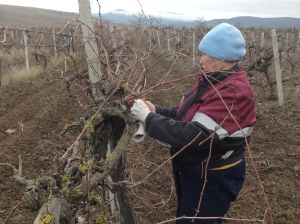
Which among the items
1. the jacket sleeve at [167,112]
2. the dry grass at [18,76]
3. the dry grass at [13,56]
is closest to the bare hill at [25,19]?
the dry grass at [13,56]

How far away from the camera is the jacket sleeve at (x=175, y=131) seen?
8.79 ft

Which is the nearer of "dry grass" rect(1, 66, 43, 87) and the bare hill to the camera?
"dry grass" rect(1, 66, 43, 87)

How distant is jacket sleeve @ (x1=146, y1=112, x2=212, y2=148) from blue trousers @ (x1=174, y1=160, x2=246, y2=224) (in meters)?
0.32

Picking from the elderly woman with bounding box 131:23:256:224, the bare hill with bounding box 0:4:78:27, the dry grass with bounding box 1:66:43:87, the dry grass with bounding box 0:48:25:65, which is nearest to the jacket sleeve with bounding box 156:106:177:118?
the elderly woman with bounding box 131:23:256:224

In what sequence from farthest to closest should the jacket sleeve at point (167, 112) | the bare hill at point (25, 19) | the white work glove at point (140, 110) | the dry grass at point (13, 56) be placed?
the bare hill at point (25, 19)
the dry grass at point (13, 56)
the jacket sleeve at point (167, 112)
the white work glove at point (140, 110)

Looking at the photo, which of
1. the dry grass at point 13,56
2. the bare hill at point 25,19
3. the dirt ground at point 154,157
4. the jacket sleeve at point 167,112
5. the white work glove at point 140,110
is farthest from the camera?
the bare hill at point 25,19

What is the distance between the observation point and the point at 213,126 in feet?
8.92

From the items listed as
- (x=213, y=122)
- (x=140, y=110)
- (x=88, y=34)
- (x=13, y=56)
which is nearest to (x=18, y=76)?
(x=13, y=56)

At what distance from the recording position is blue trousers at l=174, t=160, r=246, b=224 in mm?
2969

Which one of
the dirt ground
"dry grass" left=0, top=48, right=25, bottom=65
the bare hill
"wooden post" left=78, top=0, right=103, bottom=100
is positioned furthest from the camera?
the bare hill

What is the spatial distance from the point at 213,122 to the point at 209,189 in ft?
1.67

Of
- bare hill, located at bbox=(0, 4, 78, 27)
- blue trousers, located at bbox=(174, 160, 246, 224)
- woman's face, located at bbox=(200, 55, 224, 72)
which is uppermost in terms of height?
woman's face, located at bbox=(200, 55, 224, 72)

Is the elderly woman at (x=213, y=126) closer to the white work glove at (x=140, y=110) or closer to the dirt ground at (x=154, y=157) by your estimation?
the white work glove at (x=140, y=110)

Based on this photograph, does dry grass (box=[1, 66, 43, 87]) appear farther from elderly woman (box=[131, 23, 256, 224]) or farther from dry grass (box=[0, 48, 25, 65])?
elderly woman (box=[131, 23, 256, 224])
